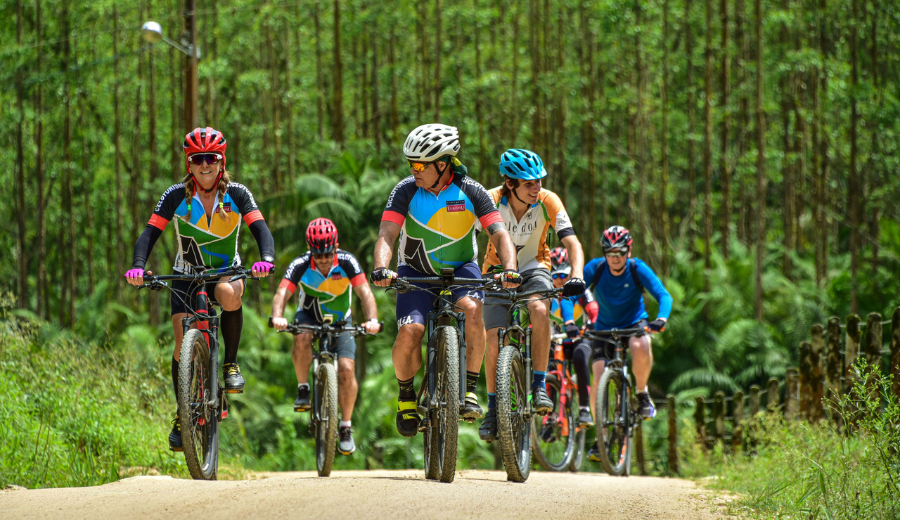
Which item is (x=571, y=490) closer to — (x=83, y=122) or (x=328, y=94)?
(x=83, y=122)

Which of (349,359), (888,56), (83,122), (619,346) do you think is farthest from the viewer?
(83,122)

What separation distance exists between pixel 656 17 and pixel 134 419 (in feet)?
88.6

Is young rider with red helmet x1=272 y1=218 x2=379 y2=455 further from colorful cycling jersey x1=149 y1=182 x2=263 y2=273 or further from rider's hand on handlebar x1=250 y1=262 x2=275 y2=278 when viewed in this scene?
rider's hand on handlebar x1=250 y1=262 x2=275 y2=278

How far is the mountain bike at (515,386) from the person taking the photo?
693 centimetres

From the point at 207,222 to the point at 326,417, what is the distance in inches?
98.5

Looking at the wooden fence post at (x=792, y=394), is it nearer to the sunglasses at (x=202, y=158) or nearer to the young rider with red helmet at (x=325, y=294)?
the young rider with red helmet at (x=325, y=294)

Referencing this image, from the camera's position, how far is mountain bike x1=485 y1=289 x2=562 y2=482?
6934 millimetres

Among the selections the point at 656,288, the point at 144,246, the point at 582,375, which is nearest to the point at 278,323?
the point at 144,246

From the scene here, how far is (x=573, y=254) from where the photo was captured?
8188 mm

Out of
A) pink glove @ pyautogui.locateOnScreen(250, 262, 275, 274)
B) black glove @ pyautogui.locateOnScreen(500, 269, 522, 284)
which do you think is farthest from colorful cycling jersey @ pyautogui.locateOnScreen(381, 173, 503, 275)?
pink glove @ pyautogui.locateOnScreen(250, 262, 275, 274)

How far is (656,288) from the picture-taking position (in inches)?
401

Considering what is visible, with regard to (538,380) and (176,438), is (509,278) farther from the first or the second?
(176,438)

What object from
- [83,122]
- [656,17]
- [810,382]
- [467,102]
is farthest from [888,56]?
[83,122]

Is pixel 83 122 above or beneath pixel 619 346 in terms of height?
above
